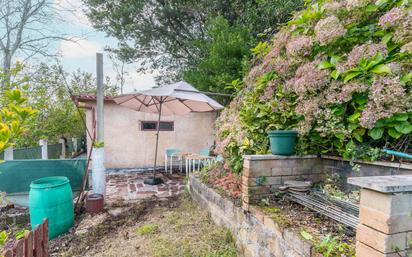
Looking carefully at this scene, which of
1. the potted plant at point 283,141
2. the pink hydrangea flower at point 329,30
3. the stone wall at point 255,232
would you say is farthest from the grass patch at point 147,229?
the pink hydrangea flower at point 329,30

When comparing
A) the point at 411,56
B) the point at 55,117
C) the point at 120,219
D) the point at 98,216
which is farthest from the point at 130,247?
the point at 55,117

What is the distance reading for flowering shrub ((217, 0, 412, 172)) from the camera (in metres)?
1.89

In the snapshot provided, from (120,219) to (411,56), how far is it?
13.5 feet

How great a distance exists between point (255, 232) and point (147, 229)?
165 cm

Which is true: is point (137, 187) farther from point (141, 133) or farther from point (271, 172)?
point (271, 172)

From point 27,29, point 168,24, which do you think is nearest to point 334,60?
point 168,24

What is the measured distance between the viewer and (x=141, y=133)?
25.6 feet

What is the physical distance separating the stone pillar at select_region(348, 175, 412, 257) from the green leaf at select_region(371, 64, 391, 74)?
987 millimetres

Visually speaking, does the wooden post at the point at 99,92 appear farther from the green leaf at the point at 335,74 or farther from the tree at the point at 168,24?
the green leaf at the point at 335,74

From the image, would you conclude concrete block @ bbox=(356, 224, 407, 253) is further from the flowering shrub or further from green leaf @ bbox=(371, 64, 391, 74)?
green leaf @ bbox=(371, 64, 391, 74)

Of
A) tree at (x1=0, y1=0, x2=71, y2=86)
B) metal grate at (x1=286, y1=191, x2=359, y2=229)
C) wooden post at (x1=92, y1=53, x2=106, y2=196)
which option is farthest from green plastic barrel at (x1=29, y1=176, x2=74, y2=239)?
tree at (x1=0, y1=0, x2=71, y2=86)

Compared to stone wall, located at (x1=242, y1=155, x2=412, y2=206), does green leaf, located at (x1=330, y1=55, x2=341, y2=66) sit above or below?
above

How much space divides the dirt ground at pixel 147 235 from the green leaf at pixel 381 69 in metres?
2.23

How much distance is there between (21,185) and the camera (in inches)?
169
